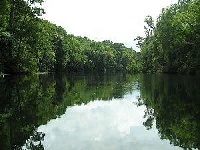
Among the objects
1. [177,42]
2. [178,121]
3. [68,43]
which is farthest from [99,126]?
[68,43]

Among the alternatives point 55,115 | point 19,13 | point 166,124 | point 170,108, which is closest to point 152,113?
point 170,108

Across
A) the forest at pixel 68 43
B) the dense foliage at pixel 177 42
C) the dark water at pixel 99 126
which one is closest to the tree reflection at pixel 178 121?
the dark water at pixel 99 126

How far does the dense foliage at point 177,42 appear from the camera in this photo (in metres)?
67.8

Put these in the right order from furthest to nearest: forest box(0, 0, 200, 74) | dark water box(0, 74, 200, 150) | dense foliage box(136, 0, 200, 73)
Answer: dense foliage box(136, 0, 200, 73)
forest box(0, 0, 200, 74)
dark water box(0, 74, 200, 150)

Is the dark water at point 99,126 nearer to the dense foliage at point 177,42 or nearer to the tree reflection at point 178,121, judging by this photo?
the tree reflection at point 178,121

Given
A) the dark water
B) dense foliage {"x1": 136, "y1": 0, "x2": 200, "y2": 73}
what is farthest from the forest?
the dark water

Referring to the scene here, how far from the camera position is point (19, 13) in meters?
57.2

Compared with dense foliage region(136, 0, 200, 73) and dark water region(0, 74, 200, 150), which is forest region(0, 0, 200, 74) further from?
dark water region(0, 74, 200, 150)

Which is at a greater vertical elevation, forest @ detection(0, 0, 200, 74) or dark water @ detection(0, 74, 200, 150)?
forest @ detection(0, 0, 200, 74)

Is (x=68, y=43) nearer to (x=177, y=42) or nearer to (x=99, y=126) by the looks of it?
(x=177, y=42)

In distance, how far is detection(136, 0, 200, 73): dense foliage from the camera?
6779 centimetres

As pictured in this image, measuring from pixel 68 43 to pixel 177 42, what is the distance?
64580 mm

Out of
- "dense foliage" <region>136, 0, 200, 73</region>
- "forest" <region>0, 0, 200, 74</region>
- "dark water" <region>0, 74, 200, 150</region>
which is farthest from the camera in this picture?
"dense foliage" <region>136, 0, 200, 73</region>

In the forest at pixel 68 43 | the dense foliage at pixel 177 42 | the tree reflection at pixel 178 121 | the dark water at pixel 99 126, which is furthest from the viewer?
the dense foliage at pixel 177 42
